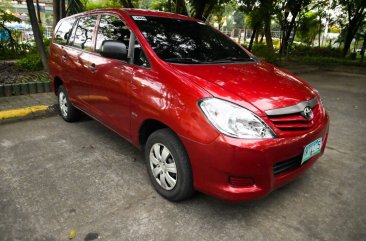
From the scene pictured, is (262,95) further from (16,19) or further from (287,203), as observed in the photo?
(16,19)

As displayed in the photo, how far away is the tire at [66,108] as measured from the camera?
4480 millimetres

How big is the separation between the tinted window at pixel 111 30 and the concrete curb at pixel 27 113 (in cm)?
200

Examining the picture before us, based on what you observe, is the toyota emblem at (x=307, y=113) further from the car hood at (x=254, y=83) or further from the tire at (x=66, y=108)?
the tire at (x=66, y=108)

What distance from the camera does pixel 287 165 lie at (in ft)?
7.77

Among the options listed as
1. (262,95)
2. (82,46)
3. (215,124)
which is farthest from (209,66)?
(82,46)

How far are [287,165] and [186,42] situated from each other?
1.62 metres

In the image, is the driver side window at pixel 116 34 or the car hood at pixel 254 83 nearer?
the car hood at pixel 254 83

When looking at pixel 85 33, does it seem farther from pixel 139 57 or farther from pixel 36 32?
pixel 36 32

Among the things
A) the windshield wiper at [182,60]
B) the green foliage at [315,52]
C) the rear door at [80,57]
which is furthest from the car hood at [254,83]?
the green foliage at [315,52]

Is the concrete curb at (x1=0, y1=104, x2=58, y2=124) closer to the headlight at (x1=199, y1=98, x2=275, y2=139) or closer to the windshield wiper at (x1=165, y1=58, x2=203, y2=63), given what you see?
the windshield wiper at (x1=165, y1=58, x2=203, y2=63)

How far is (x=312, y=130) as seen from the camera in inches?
97.6

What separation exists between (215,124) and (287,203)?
1.15 meters

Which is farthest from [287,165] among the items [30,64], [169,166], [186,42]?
[30,64]

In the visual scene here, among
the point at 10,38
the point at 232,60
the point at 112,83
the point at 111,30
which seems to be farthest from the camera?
the point at 10,38
